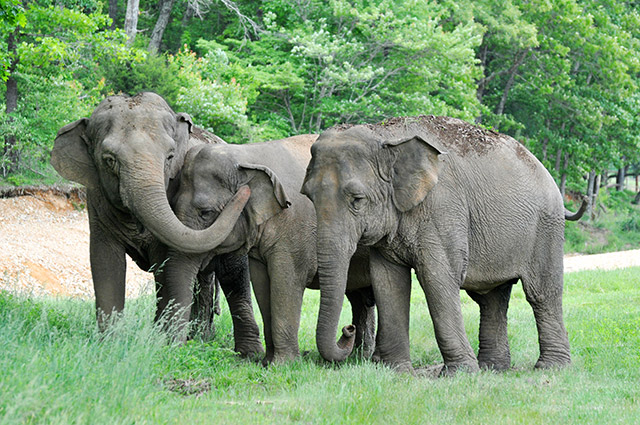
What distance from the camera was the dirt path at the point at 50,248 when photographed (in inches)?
754

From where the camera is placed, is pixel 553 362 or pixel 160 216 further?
pixel 553 362

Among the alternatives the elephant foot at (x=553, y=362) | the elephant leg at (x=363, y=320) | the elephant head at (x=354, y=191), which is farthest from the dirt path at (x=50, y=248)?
the elephant foot at (x=553, y=362)

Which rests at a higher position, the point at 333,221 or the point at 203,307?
the point at 333,221

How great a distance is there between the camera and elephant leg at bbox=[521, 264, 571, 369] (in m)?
9.77

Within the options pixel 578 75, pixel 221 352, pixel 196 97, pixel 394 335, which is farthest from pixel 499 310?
pixel 578 75

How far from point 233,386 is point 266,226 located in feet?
6.53

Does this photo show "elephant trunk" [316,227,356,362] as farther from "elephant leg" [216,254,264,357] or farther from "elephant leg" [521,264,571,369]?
"elephant leg" [521,264,571,369]

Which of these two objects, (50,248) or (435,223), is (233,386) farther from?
(50,248)

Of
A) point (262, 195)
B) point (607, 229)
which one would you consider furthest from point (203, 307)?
point (607, 229)

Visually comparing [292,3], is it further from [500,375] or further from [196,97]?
[500,375]

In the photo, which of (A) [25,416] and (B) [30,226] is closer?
(A) [25,416]

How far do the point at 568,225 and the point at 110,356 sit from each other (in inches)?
1307

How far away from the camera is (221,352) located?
985 centimetres

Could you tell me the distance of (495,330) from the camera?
33.9 ft
